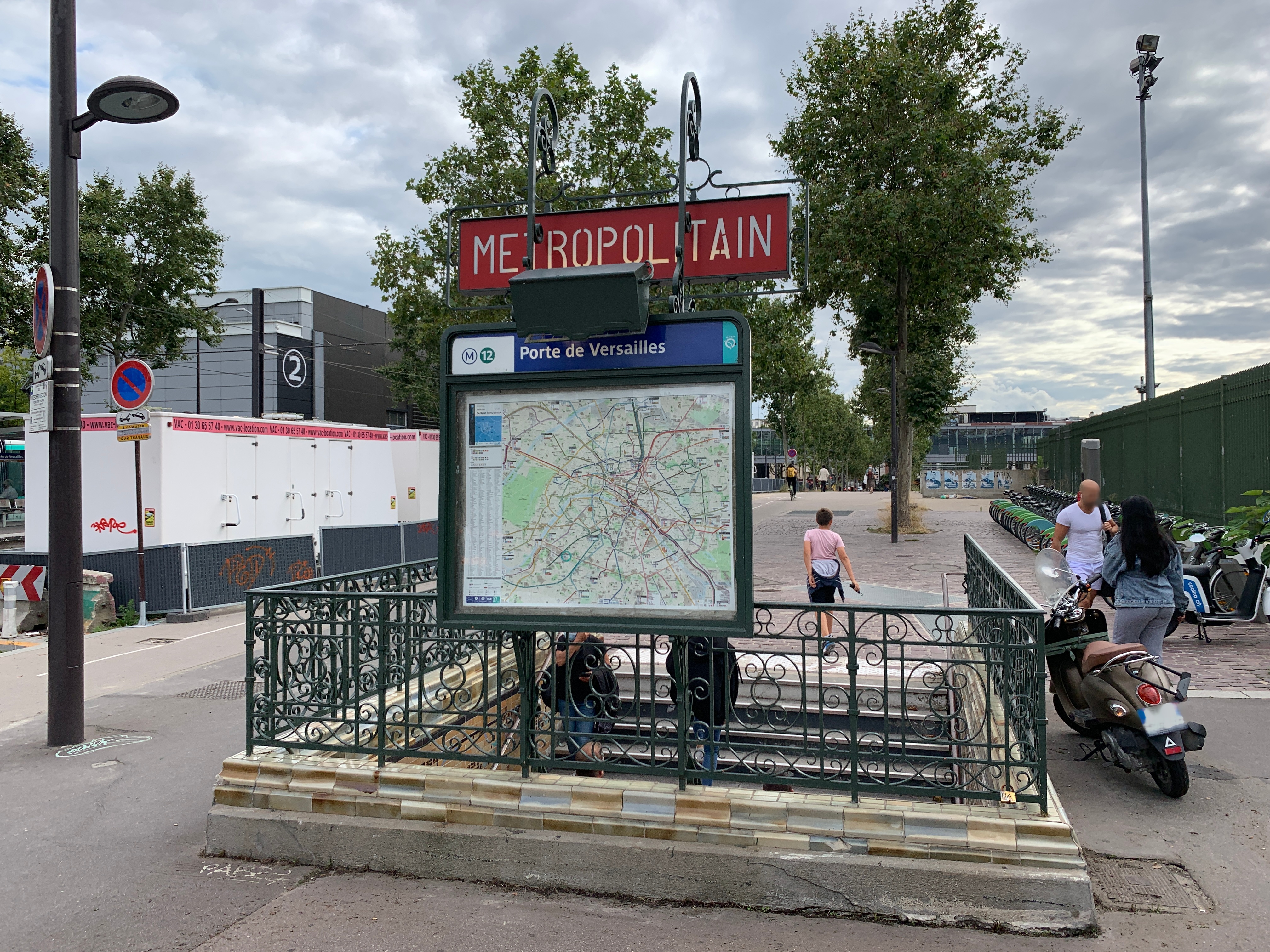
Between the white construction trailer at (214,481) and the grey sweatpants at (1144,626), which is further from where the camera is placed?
the white construction trailer at (214,481)

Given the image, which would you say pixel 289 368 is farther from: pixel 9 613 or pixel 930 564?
pixel 930 564

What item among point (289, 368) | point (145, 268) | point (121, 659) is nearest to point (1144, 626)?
A: point (121, 659)

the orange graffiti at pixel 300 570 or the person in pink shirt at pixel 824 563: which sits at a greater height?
the person in pink shirt at pixel 824 563

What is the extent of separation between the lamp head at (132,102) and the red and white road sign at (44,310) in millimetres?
1243

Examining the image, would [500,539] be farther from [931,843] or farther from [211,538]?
[211,538]

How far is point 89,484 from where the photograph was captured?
43.7 feet

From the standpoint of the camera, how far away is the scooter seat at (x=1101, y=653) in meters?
5.21

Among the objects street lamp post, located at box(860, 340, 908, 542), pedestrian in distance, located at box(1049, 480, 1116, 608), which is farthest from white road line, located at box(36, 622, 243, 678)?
street lamp post, located at box(860, 340, 908, 542)

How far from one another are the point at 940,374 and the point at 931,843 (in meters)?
24.6

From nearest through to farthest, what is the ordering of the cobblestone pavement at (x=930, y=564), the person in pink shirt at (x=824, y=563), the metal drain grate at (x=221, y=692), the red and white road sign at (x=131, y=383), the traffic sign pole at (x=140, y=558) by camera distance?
the metal drain grate at (x=221, y=692), the cobblestone pavement at (x=930, y=564), the person in pink shirt at (x=824, y=563), the red and white road sign at (x=131, y=383), the traffic sign pole at (x=140, y=558)

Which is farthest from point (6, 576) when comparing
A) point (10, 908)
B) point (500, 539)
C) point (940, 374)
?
point (940, 374)

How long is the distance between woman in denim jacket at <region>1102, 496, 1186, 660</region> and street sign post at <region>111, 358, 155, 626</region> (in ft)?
33.1

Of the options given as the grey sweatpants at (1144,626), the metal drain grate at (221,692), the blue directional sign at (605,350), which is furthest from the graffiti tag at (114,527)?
the grey sweatpants at (1144,626)

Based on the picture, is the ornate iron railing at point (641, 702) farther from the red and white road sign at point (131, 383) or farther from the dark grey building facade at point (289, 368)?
the dark grey building facade at point (289, 368)
